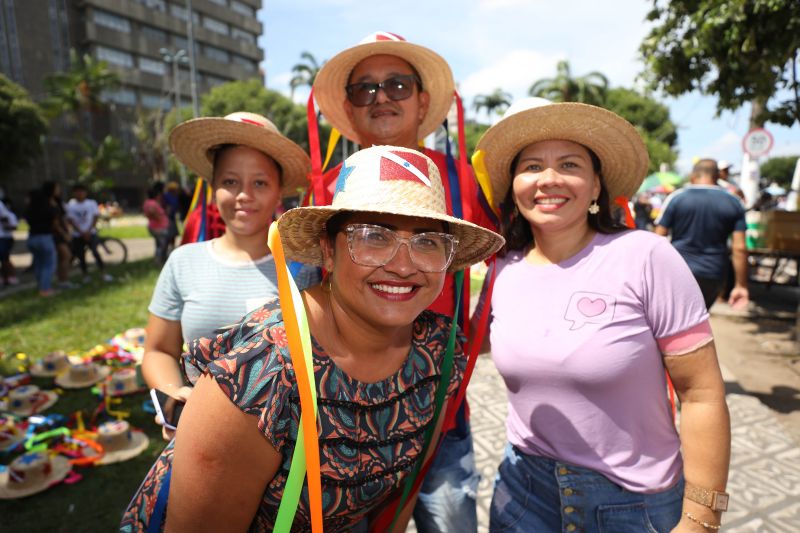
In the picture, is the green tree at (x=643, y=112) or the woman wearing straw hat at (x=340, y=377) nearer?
the woman wearing straw hat at (x=340, y=377)

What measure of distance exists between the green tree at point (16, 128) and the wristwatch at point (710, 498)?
3255cm

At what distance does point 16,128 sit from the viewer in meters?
26.0

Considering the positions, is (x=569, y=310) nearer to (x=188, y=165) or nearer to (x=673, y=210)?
(x=188, y=165)

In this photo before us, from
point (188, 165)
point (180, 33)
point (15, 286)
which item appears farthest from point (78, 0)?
point (188, 165)

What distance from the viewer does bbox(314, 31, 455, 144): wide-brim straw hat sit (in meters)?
2.41

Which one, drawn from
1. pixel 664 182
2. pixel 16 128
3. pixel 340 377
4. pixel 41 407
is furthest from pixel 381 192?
pixel 16 128

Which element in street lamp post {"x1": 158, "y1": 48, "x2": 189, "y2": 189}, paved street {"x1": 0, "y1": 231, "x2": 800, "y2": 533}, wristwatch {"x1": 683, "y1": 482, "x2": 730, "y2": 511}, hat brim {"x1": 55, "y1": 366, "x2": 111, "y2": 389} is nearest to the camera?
wristwatch {"x1": 683, "y1": 482, "x2": 730, "y2": 511}

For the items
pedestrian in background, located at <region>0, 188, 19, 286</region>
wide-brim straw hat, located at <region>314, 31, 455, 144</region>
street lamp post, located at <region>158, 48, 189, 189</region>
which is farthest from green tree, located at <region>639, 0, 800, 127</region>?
street lamp post, located at <region>158, 48, 189, 189</region>

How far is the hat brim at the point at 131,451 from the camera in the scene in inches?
156

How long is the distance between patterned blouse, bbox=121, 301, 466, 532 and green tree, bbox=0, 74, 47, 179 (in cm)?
3162

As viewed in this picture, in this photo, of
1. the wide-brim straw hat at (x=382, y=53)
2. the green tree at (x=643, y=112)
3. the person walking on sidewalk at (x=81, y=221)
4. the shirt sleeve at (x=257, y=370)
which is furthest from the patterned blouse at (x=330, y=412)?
the green tree at (x=643, y=112)

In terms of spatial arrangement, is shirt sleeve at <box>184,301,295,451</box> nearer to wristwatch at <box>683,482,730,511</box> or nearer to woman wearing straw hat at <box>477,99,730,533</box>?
woman wearing straw hat at <box>477,99,730,533</box>

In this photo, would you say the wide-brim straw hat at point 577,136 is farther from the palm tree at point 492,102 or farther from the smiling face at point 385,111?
the palm tree at point 492,102

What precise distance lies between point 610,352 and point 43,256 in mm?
10919
